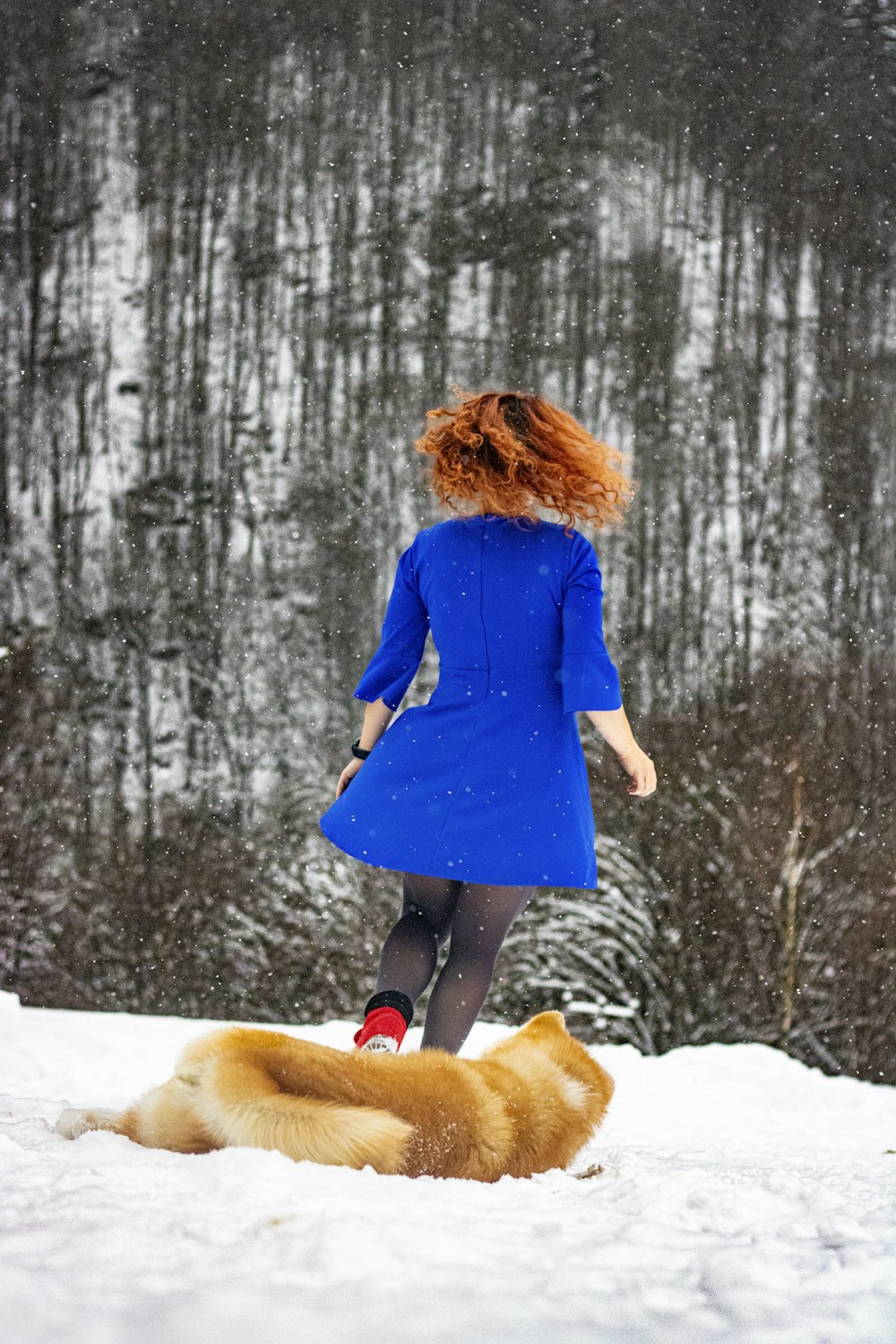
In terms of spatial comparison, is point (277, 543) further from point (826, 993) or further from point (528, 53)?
point (826, 993)

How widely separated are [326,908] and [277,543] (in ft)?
4.47

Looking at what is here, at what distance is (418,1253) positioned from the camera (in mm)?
1089

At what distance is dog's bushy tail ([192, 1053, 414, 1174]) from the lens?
4.33ft

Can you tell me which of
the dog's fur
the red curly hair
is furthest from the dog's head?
the red curly hair

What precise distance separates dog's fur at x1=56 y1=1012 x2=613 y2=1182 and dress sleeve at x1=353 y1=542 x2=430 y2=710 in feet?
2.63

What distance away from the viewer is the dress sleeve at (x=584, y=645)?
1.90 meters

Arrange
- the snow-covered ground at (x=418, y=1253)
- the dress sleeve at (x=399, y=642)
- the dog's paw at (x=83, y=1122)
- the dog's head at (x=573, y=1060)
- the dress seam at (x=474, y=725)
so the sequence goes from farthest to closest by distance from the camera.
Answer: the dress sleeve at (x=399, y=642)
the dress seam at (x=474, y=725)
the dog's head at (x=573, y=1060)
the dog's paw at (x=83, y=1122)
the snow-covered ground at (x=418, y=1253)

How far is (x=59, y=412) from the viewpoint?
150 inches

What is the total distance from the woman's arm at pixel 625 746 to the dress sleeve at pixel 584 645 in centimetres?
3

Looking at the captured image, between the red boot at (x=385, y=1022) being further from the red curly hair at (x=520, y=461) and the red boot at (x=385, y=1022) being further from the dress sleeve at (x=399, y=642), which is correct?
the red curly hair at (x=520, y=461)

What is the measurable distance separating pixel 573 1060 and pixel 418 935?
410mm

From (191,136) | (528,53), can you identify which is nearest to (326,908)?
(191,136)

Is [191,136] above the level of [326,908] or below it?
above

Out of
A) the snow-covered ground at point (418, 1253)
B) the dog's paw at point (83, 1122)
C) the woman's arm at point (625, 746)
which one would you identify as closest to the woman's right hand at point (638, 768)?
→ the woman's arm at point (625, 746)
